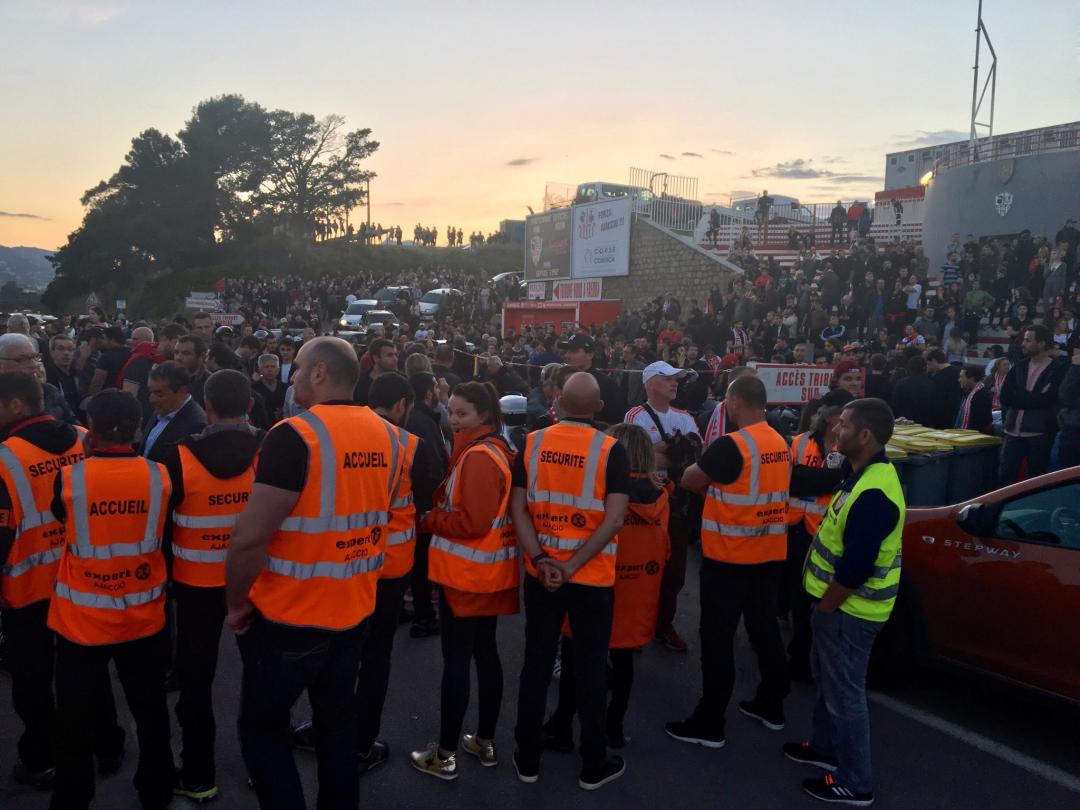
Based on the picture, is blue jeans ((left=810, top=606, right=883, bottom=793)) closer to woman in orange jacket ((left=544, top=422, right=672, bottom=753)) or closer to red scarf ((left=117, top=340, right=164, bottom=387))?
woman in orange jacket ((left=544, top=422, right=672, bottom=753))

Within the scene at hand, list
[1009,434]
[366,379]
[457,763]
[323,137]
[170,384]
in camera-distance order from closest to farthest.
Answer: [457,763]
[170,384]
[1009,434]
[366,379]
[323,137]

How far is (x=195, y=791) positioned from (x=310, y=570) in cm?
153

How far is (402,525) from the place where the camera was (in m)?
3.88

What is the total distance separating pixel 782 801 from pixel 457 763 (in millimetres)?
1556

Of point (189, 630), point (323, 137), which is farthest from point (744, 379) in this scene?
point (323, 137)

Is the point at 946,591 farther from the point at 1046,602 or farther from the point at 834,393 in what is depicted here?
the point at 834,393

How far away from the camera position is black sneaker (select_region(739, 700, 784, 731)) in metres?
4.40

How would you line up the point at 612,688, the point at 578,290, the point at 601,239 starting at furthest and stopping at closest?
the point at 578,290 < the point at 601,239 < the point at 612,688

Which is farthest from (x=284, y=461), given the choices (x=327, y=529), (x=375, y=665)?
(x=375, y=665)

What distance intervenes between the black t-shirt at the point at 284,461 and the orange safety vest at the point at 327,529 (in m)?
0.02

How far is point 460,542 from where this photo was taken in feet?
12.1

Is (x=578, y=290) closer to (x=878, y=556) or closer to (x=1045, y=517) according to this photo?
(x=1045, y=517)

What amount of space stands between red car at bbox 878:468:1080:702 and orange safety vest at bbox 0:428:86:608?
14.6 feet

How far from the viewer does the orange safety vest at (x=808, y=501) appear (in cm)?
505
